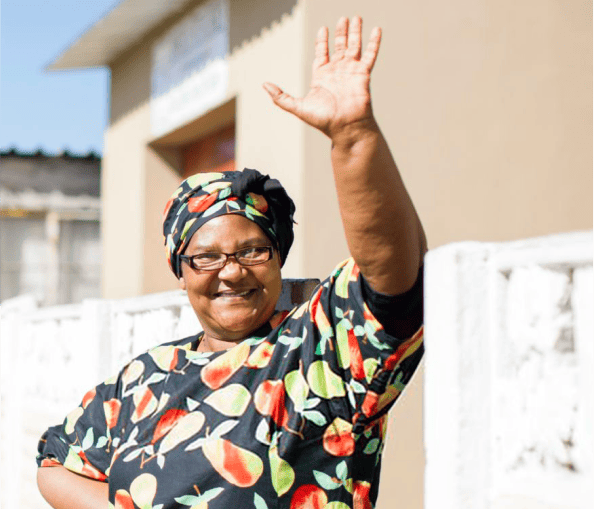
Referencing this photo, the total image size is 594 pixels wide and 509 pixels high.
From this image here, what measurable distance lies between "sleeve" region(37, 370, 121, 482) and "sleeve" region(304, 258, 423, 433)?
671 mm

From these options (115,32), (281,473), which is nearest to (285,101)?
(281,473)

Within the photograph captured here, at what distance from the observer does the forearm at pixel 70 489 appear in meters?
2.16

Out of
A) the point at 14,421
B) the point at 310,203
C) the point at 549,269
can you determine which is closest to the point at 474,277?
the point at 549,269

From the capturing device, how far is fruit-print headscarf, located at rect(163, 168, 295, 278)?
208cm

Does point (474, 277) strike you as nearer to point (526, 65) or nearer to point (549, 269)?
point (549, 269)

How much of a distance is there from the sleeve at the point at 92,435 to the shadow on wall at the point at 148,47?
3.85 m

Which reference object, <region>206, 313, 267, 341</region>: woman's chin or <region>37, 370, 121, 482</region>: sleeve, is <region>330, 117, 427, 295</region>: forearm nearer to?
<region>206, 313, 267, 341</region>: woman's chin

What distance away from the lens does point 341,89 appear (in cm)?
157

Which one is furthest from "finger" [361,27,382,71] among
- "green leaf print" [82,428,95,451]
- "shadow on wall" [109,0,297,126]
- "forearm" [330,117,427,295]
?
"shadow on wall" [109,0,297,126]

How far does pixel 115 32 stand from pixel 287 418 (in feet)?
23.0

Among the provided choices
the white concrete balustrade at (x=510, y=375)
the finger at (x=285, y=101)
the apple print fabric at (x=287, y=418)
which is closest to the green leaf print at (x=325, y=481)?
the apple print fabric at (x=287, y=418)

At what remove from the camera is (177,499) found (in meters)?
1.84

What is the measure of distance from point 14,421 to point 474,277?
15.9ft

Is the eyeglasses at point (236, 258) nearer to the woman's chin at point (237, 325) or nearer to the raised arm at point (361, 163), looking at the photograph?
the woman's chin at point (237, 325)
